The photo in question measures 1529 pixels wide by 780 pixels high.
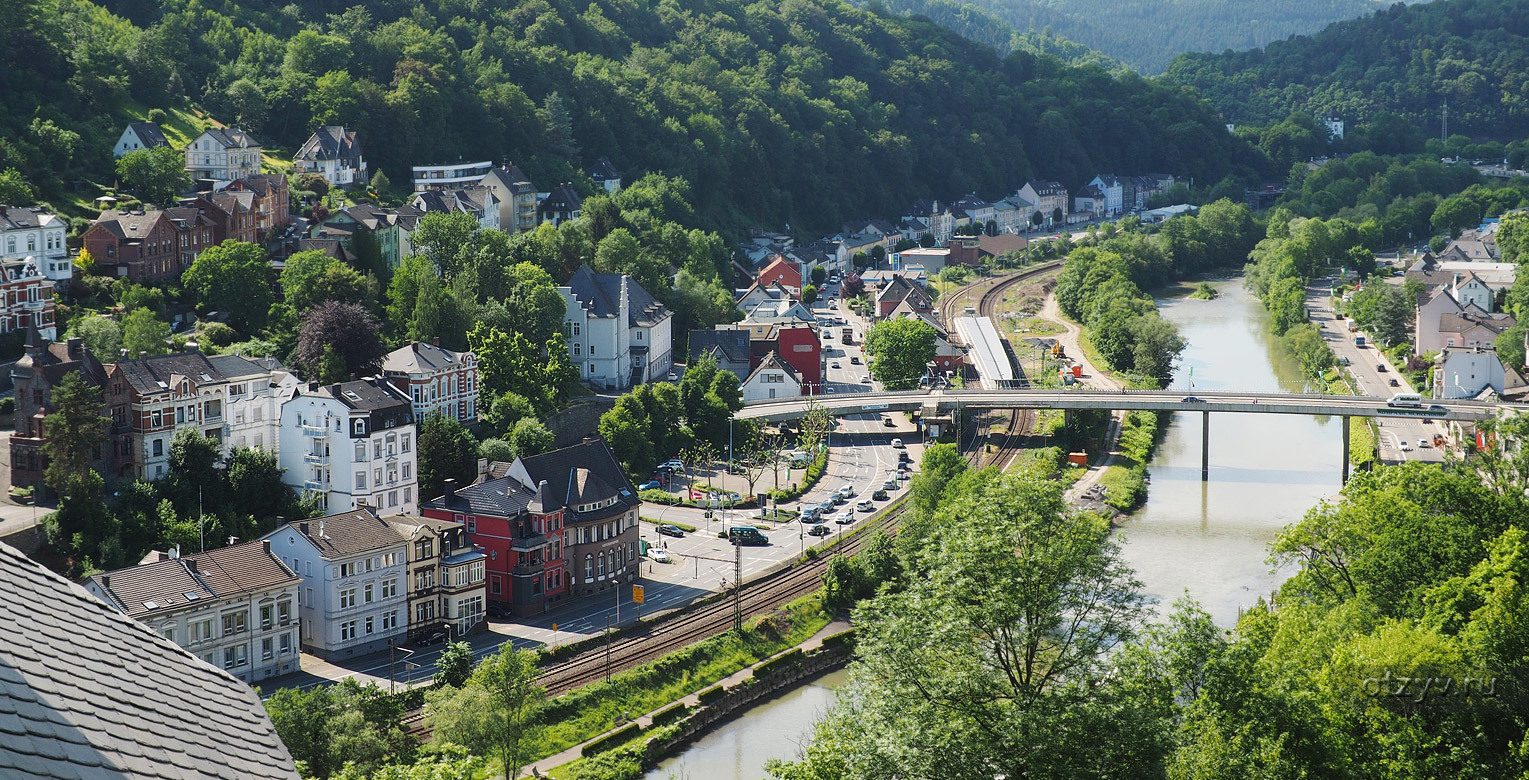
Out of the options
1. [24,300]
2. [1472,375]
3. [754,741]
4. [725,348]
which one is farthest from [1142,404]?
[24,300]

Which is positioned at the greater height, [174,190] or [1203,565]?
[174,190]

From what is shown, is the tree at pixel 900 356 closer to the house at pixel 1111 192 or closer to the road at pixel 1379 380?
the road at pixel 1379 380

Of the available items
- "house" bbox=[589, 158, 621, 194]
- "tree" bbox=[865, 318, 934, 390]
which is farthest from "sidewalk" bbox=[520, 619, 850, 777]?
"house" bbox=[589, 158, 621, 194]

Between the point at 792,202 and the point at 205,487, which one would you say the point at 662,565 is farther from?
the point at 792,202

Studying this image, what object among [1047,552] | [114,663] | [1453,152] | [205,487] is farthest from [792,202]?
[114,663]

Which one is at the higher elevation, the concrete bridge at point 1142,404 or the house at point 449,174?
the house at point 449,174

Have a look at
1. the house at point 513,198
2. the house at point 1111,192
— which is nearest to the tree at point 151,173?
the house at point 513,198
